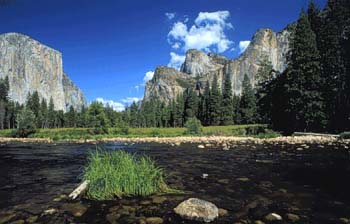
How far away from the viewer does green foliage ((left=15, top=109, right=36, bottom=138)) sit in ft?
173

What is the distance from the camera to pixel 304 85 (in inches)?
1581

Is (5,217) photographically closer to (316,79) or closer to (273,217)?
(273,217)

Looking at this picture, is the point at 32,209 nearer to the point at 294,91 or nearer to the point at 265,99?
the point at 294,91

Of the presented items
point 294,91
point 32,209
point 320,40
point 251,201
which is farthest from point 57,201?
point 320,40

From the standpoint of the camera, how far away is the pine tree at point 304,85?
38.7 m

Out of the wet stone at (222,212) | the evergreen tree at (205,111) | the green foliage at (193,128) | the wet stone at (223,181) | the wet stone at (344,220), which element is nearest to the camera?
the wet stone at (344,220)

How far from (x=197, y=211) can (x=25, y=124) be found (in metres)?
54.4

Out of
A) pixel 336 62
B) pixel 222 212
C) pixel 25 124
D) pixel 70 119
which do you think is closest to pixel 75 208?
pixel 222 212

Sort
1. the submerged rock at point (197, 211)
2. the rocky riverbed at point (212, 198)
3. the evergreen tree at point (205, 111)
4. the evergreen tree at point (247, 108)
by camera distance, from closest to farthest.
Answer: the submerged rock at point (197, 211) < the rocky riverbed at point (212, 198) < the evergreen tree at point (247, 108) < the evergreen tree at point (205, 111)

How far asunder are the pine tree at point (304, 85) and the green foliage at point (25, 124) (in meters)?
42.6

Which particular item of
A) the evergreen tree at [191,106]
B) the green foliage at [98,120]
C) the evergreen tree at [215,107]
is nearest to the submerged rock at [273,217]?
the green foliage at [98,120]

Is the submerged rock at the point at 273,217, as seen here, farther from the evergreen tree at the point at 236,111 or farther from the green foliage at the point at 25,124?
the evergreen tree at the point at 236,111

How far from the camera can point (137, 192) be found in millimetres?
7910

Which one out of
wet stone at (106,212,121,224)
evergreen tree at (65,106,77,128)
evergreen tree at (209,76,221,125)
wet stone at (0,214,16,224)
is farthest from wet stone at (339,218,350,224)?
evergreen tree at (65,106,77,128)
